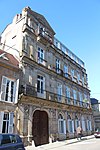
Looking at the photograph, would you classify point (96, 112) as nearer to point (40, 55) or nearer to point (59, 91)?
point (59, 91)

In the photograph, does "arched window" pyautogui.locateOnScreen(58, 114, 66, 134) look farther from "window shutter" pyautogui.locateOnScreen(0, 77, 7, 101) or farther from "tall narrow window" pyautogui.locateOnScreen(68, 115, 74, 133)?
"window shutter" pyautogui.locateOnScreen(0, 77, 7, 101)

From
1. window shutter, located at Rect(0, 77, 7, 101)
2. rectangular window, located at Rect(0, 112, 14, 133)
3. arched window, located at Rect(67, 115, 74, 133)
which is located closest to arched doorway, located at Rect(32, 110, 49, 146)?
rectangular window, located at Rect(0, 112, 14, 133)

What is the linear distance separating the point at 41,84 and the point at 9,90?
174 inches

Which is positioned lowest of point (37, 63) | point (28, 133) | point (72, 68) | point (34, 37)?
point (28, 133)

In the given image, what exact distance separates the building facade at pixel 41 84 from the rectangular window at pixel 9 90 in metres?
0.57

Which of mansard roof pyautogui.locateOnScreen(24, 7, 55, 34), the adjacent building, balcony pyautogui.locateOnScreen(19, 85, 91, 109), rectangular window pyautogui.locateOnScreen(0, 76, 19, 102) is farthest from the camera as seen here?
the adjacent building

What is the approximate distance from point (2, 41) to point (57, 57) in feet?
24.5

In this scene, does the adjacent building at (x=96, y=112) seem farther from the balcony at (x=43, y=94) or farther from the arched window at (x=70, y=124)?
the arched window at (x=70, y=124)

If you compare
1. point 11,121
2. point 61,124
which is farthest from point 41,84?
point 11,121

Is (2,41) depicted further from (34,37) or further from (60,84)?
(60,84)

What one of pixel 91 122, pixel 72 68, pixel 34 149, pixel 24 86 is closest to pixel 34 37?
pixel 24 86

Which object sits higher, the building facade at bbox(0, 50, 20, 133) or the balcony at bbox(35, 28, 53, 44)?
the balcony at bbox(35, 28, 53, 44)

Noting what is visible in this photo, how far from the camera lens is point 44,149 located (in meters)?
11.3

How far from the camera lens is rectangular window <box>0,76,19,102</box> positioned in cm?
1196
